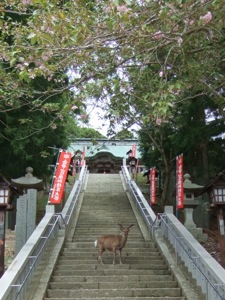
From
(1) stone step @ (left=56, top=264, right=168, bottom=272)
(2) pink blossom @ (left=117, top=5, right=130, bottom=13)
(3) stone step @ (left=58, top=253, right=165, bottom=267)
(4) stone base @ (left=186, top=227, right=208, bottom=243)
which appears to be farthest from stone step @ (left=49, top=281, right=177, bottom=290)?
(2) pink blossom @ (left=117, top=5, right=130, bottom=13)

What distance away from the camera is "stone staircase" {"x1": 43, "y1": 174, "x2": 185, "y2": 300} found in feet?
26.0

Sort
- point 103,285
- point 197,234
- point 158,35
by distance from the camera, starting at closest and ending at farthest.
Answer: point 158,35 < point 103,285 < point 197,234

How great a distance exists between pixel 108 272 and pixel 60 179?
5145 mm

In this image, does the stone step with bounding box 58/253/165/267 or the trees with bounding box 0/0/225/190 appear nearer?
the trees with bounding box 0/0/225/190

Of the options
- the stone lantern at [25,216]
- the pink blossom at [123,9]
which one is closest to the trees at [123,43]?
the pink blossom at [123,9]

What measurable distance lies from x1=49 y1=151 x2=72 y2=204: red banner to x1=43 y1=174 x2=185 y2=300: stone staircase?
4.55 ft

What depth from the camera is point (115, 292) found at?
7.95 metres

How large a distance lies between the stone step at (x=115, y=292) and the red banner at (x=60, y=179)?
18.1 ft

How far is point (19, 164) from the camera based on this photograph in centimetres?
1522

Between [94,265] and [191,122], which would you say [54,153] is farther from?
→ [94,265]

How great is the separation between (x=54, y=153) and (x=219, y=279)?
11484mm

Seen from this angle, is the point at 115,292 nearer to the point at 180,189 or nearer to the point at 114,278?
the point at 114,278

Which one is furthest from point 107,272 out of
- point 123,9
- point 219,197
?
point 123,9

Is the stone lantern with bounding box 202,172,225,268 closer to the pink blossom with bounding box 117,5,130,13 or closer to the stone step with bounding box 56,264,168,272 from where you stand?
the stone step with bounding box 56,264,168,272
